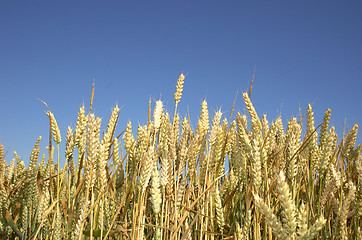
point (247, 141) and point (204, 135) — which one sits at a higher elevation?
point (204, 135)

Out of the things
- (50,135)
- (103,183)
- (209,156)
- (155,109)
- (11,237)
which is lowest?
(11,237)

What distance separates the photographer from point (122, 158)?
198 centimetres

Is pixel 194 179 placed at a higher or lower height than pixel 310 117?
lower

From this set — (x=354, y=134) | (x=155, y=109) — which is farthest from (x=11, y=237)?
(x=354, y=134)

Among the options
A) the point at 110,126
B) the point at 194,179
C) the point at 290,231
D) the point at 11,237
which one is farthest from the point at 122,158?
the point at 11,237

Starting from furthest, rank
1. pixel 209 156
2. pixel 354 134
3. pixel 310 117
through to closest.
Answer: pixel 354 134 → pixel 310 117 → pixel 209 156

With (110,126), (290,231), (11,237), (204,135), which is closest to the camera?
(290,231)

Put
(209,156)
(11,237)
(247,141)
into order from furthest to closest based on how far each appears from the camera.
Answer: (11,237) → (209,156) → (247,141)

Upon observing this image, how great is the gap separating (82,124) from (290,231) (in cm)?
132

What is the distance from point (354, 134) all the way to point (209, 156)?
4.80 feet

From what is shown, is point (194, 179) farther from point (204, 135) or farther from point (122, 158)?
point (122, 158)

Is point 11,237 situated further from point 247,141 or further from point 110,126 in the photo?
point 247,141

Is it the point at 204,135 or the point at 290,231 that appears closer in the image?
the point at 290,231

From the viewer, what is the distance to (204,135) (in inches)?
83.1
